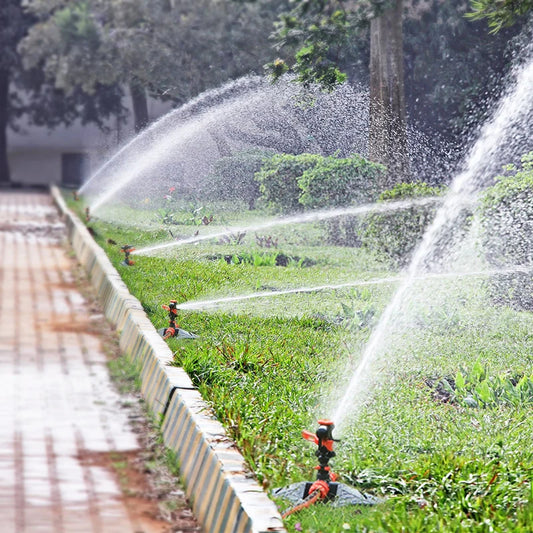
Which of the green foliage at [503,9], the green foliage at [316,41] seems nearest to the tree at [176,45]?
the green foliage at [316,41]

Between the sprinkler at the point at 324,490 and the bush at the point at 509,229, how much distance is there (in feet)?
17.6

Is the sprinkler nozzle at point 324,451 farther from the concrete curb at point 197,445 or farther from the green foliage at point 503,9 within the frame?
the green foliage at point 503,9

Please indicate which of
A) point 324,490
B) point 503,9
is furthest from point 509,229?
point 324,490

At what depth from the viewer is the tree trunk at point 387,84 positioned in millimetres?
15508

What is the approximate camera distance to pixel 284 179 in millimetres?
15242

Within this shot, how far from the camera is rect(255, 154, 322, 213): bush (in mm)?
15039

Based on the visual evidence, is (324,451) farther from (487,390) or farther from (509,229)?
(509,229)

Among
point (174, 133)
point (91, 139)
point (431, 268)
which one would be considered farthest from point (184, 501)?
point (91, 139)

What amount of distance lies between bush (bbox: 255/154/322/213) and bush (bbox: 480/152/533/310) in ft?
16.7

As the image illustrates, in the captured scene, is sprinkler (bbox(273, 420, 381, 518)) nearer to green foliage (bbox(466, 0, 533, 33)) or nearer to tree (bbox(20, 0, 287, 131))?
green foliage (bbox(466, 0, 533, 33))

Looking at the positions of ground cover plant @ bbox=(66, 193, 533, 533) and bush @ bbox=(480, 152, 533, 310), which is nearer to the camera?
ground cover plant @ bbox=(66, 193, 533, 533)

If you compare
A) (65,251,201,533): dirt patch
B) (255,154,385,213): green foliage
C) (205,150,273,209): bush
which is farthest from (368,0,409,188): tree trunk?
(65,251,201,533): dirt patch

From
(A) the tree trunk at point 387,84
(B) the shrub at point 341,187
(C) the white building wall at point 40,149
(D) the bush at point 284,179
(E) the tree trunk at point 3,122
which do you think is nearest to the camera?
(B) the shrub at point 341,187

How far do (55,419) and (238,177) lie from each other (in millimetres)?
11918
